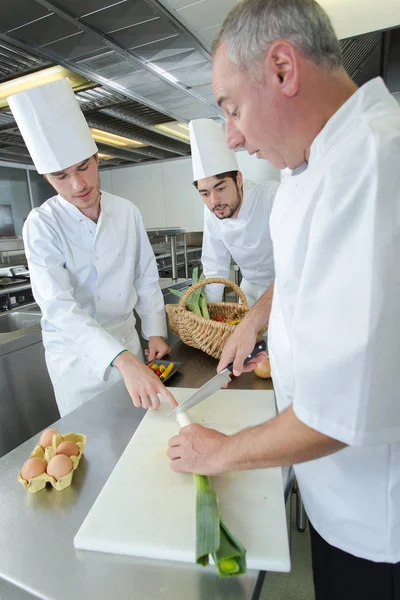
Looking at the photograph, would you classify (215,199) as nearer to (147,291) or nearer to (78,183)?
(147,291)

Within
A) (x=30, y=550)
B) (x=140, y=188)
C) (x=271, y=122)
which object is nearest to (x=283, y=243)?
(x=271, y=122)

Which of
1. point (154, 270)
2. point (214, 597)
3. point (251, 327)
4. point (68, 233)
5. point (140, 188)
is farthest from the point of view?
point (140, 188)

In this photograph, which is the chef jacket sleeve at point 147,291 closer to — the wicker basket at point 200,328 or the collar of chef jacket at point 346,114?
the wicker basket at point 200,328

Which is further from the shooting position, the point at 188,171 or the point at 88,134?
the point at 188,171

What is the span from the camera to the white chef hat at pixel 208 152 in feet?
5.54

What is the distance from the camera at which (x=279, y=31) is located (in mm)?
450

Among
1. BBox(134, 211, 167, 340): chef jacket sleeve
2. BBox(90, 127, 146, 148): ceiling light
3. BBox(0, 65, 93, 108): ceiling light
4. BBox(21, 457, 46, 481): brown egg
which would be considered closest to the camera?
BBox(21, 457, 46, 481): brown egg

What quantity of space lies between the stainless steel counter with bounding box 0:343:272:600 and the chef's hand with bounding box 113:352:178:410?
0.11 metres

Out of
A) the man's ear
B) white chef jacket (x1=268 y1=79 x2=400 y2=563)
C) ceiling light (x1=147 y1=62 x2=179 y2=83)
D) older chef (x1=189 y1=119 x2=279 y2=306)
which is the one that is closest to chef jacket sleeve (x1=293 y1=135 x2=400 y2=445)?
white chef jacket (x1=268 y1=79 x2=400 y2=563)

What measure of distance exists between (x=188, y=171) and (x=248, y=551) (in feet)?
22.1

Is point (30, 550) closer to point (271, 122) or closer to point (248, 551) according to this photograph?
point (248, 551)

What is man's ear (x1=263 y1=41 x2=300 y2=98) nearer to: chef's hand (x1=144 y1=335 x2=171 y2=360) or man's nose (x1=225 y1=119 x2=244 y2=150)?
man's nose (x1=225 y1=119 x2=244 y2=150)

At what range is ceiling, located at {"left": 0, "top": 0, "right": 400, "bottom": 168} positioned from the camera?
80.8 inches

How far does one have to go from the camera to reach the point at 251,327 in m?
1.02
